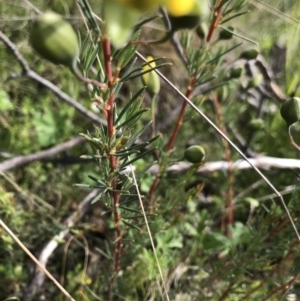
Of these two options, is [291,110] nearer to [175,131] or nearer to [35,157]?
[175,131]

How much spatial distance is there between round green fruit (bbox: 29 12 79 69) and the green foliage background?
0.60 meters

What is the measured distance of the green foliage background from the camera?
3.75 feet

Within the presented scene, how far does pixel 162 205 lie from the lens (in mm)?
1150

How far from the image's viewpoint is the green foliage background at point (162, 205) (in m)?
1.14

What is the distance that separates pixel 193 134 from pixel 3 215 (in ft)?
2.75

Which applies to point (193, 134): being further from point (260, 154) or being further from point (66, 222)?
point (66, 222)

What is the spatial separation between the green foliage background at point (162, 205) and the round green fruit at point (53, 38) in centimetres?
60

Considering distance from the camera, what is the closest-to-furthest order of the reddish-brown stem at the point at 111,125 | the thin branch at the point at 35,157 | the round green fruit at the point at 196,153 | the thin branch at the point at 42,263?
the reddish-brown stem at the point at 111,125, the round green fruit at the point at 196,153, the thin branch at the point at 42,263, the thin branch at the point at 35,157

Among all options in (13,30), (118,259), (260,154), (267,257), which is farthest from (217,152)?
(13,30)

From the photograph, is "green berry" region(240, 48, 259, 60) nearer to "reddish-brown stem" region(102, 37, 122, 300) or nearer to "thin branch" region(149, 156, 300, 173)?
"thin branch" region(149, 156, 300, 173)

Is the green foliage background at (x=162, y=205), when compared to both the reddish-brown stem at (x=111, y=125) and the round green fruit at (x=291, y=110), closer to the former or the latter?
the reddish-brown stem at (x=111, y=125)

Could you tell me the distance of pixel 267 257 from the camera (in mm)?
1127

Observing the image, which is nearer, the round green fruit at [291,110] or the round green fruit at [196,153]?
the round green fruit at [291,110]

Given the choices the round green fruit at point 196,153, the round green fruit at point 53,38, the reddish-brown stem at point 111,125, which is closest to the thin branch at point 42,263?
the reddish-brown stem at point 111,125
